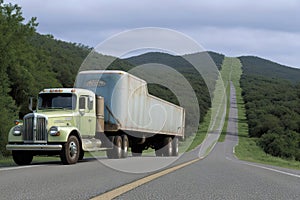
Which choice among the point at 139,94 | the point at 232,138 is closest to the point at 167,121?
the point at 139,94

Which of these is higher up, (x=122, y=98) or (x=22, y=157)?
(x=122, y=98)

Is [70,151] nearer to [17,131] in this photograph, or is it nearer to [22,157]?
[22,157]

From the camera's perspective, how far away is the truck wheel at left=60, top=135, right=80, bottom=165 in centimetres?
1410

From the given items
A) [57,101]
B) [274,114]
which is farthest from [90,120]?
[274,114]

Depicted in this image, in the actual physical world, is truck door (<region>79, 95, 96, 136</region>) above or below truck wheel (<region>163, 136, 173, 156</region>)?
above

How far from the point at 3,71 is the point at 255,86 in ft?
510

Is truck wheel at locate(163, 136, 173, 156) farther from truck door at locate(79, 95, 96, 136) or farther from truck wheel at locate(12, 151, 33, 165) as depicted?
truck wheel at locate(12, 151, 33, 165)

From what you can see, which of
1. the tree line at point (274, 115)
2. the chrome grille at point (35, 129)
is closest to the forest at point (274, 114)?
the tree line at point (274, 115)

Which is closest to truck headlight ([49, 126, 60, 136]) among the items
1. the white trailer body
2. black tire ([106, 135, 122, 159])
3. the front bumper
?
the front bumper

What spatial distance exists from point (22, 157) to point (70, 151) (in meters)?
1.58

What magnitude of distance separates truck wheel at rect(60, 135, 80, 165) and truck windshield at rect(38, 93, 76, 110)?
1459 millimetres

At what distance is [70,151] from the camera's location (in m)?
14.5

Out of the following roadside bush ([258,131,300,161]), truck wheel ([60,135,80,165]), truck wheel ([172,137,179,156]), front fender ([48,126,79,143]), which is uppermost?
front fender ([48,126,79,143])

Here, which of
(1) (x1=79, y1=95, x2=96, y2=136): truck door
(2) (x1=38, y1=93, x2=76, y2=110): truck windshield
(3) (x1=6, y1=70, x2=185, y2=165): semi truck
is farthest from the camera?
(1) (x1=79, y1=95, x2=96, y2=136): truck door
